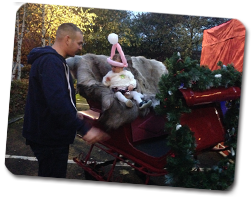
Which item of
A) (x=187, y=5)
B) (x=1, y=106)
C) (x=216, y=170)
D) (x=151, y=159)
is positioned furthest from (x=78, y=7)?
(x=216, y=170)

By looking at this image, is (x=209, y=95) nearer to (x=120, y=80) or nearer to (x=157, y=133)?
(x=157, y=133)

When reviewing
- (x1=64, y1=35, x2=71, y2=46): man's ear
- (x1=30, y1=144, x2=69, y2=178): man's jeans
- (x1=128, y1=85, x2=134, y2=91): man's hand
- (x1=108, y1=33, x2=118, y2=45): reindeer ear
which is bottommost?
(x1=30, y1=144, x2=69, y2=178): man's jeans

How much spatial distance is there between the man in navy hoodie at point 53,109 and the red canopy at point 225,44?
1385mm

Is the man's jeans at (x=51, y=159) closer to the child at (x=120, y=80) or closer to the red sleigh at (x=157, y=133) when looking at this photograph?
the red sleigh at (x=157, y=133)

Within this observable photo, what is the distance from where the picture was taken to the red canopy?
2.13 meters

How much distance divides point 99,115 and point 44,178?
754mm

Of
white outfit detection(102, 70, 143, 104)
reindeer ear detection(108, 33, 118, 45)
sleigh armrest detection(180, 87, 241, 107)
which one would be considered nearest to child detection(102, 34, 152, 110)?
white outfit detection(102, 70, 143, 104)

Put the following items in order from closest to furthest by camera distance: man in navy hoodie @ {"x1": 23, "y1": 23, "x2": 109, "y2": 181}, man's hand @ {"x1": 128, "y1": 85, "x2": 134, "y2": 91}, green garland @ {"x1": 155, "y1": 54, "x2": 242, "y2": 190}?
1. man in navy hoodie @ {"x1": 23, "y1": 23, "x2": 109, "y2": 181}
2. green garland @ {"x1": 155, "y1": 54, "x2": 242, "y2": 190}
3. man's hand @ {"x1": 128, "y1": 85, "x2": 134, "y2": 91}

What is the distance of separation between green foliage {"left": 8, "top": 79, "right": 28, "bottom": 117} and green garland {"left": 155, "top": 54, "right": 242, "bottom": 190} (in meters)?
1.49

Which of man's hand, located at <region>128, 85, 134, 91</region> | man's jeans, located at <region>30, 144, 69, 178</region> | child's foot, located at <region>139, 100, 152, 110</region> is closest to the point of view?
man's jeans, located at <region>30, 144, 69, 178</region>

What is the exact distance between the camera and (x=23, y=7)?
2162mm

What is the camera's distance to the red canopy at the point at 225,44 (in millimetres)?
2135

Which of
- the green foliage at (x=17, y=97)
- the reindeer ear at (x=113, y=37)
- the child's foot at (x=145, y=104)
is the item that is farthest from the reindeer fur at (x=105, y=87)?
the green foliage at (x=17, y=97)

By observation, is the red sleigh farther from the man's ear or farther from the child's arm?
the man's ear
